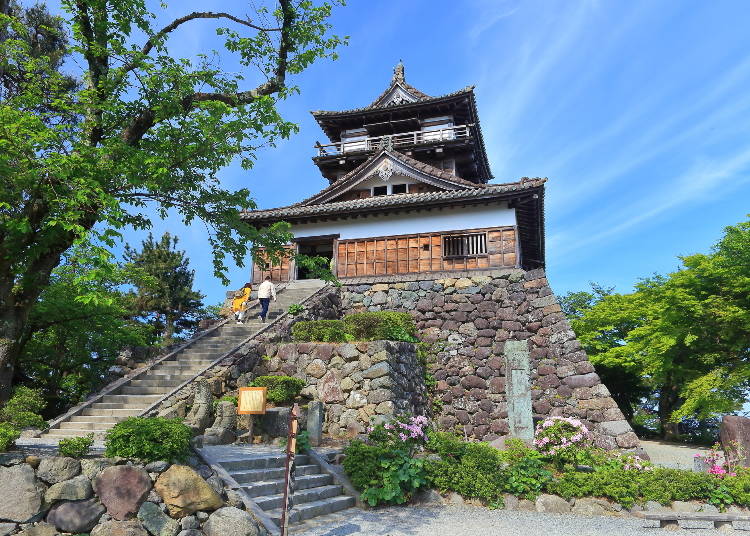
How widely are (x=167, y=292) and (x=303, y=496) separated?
22.3 m

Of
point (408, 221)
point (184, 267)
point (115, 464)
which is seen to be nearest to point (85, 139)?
point (115, 464)

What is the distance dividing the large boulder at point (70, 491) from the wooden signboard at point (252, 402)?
13.1ft

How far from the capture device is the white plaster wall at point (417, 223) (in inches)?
721

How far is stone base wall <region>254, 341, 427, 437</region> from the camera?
12.1 meters

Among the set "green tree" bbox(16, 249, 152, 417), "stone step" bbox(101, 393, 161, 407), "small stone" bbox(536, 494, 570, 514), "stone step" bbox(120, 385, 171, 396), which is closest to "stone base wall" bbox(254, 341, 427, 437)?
"stone step" bbox(120, 385, 171, 396)

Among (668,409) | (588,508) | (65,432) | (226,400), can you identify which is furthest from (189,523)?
(668,409)

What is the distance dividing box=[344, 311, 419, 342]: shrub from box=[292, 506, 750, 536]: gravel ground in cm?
603

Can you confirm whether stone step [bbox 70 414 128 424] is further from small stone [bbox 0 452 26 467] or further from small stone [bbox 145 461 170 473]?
small stone [bbox 145 461 170 473]

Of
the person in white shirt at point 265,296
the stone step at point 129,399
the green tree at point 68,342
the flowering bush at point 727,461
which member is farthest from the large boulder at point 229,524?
the person in white shirt at point 265,296

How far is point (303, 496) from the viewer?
7848 mm

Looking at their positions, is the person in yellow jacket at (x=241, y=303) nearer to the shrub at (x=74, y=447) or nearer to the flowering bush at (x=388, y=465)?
the flowering bush at (x=388, y=465)

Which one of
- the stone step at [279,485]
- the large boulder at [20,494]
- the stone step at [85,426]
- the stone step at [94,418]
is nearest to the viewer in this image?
the large boulder at [20,494]

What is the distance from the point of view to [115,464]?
6012mm

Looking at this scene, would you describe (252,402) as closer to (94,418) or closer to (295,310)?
(94,418)
